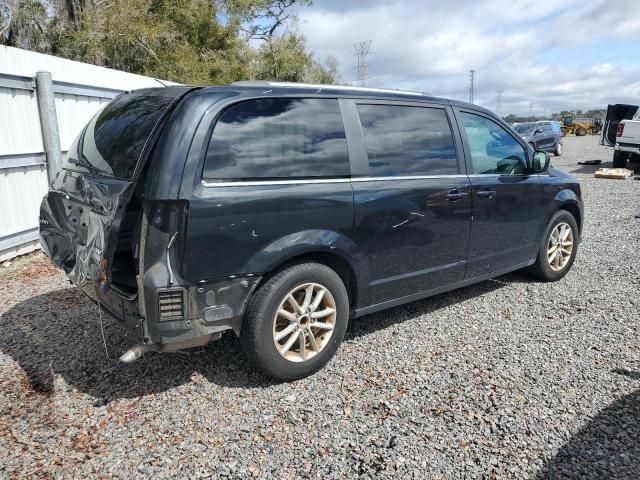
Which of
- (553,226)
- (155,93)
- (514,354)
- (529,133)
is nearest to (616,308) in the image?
(553,226)

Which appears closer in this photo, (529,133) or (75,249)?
(75,249)

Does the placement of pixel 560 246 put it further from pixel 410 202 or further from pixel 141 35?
pixel 141 35

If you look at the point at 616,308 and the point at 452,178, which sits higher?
Result: the point at 452,178

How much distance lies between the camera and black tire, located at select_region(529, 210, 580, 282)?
497cm

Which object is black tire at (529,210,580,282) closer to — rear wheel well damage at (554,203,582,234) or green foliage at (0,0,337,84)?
rear wheel well damage at (554,203,582,234)

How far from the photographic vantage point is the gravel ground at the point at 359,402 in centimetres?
248

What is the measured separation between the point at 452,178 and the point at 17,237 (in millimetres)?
4910

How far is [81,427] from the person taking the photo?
274cm

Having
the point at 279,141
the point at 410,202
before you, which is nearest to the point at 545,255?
the point at 410,202

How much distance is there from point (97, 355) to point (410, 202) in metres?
2.55

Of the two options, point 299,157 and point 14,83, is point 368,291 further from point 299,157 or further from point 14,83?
point 14,83

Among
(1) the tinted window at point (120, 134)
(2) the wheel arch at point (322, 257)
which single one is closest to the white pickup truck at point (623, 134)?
(2) the wheel arch at point (322, 257)

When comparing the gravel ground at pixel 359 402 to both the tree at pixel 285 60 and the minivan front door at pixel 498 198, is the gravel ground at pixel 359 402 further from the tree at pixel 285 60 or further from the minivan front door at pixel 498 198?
the tree at pixel 285 60

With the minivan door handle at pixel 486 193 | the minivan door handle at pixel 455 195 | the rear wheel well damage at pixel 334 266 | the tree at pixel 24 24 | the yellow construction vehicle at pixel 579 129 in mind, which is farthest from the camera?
the yellow construction vehicle at pixel 579 129
